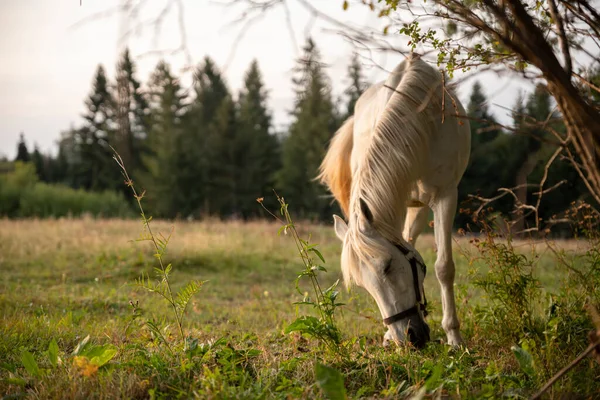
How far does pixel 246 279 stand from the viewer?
7570 mm

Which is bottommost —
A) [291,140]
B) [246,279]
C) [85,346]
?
[246,279]

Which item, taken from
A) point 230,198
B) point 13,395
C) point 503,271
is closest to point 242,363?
point 13,395

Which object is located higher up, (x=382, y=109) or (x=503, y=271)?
(x=382, y=109)

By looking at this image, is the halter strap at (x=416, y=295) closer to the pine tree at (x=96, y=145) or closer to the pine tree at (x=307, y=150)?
the pine tree at (x=307, y=150)

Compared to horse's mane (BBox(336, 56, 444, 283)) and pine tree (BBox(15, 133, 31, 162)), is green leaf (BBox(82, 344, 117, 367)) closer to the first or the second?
horse's mane (BBox(336, 56, 444, 283))

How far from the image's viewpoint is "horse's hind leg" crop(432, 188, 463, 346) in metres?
3.47

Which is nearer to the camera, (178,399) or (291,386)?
(178,399)

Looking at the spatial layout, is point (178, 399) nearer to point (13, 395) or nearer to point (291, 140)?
point (13, 395)

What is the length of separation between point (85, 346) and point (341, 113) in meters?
35.9

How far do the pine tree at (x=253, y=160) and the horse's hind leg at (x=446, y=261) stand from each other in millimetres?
29094

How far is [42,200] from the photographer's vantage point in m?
23.9

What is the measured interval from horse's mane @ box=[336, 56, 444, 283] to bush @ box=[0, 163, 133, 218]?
2158 centimetres

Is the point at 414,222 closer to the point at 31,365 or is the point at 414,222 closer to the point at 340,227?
the point at 340,227

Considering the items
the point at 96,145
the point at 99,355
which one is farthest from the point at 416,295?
the point at 96,145
